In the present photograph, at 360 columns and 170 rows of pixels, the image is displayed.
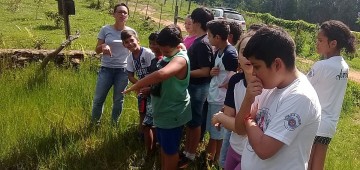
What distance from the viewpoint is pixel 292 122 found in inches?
58.6

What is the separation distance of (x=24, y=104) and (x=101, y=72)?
99 cm

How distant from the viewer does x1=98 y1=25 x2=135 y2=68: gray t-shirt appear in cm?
391

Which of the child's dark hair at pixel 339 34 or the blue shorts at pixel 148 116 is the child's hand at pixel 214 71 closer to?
the blue shorts at pixel 148 116

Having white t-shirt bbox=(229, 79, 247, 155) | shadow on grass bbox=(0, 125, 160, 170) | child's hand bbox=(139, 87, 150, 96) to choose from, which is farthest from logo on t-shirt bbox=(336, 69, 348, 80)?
shadow on grass bbox=(0, 125, 160, 170)

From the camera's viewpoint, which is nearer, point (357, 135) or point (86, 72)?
point (86, 72)

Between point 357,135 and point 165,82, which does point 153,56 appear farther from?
point 357,135

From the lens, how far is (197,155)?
358 centimetres

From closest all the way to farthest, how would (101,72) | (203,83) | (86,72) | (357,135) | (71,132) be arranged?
1. (203,83)
2. (71,132)
3. (101,72)
4. (86,72)
5. (357,135)

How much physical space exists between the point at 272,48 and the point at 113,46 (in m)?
2.68

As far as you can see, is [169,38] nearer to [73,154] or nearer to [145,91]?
[145,91]

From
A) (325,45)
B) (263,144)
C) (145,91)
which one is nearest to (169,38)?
(145,91)

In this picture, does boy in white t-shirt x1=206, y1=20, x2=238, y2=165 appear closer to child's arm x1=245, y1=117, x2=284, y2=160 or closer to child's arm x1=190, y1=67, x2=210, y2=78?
child's arm x1=190, y1=67, x2=210, y2=78

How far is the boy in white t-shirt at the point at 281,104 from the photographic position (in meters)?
1.50

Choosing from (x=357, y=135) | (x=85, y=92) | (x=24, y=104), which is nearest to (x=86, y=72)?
(x=85, y=92)
